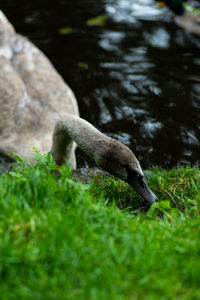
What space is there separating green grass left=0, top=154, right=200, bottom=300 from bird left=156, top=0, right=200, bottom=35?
7465 mm

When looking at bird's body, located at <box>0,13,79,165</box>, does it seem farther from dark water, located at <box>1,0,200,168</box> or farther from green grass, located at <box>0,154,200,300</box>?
green grass, located at <box>0,154,200,300</box>

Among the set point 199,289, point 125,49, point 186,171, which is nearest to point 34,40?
point 125,49

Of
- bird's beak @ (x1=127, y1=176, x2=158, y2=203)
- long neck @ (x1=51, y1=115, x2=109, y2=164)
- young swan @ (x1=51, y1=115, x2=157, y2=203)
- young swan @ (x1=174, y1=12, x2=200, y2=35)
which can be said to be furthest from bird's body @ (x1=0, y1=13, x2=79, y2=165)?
young swan @ (x1=174, y1=12, x2=200, y2=35)

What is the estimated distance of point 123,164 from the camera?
4.07m

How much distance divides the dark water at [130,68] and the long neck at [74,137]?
97cm

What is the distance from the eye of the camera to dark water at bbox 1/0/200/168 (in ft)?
22.4

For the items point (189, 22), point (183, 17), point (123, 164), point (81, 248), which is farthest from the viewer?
point (183, 17)

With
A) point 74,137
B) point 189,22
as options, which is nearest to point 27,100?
point 74,137

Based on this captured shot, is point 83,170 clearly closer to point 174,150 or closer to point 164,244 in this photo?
point 174,150

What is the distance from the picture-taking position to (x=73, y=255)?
8.64ft

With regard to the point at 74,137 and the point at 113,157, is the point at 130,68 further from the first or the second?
the point at 113,157

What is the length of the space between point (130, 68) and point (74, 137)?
4.07 metres

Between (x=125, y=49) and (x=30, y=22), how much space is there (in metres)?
2.90

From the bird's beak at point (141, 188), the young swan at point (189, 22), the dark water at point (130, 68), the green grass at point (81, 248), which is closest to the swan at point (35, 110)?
the bird's beak at point (141, 188)
